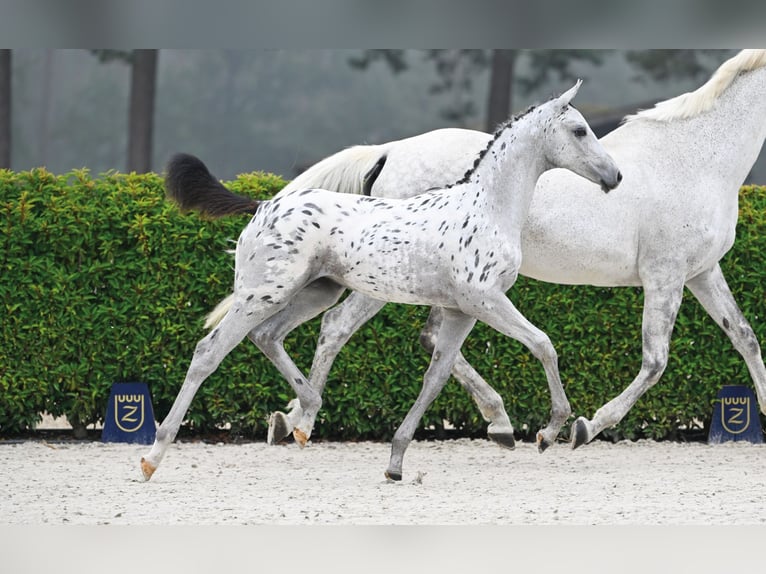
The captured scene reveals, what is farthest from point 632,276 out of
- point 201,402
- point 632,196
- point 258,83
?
point 258,83

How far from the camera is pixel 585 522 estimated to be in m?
4.33

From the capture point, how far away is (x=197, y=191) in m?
5.60

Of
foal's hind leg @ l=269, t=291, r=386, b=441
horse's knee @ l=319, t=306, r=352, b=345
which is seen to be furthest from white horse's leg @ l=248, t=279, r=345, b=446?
horse's knee @ l=319, t=306, r=352, b=345

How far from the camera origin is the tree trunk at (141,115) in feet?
40.8

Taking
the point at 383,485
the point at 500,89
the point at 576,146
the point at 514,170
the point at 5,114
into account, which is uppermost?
the point at 500,89

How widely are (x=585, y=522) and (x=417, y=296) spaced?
1326 millimetres

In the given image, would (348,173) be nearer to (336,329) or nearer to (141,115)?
(336,329)

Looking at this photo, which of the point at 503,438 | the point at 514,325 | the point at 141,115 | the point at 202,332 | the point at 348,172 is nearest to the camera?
the point at 514,325

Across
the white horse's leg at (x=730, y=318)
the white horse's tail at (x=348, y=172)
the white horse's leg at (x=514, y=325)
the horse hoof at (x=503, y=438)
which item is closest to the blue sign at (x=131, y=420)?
the white horse's tail at (x=348, y=172)

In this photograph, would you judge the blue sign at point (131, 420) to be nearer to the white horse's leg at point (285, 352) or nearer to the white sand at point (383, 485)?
the white sand at point (383, 485)

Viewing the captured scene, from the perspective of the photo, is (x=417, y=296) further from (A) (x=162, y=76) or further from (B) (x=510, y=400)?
(A) (x=162, y=76)

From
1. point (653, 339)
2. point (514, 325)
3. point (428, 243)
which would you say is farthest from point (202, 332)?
point (653, 339)

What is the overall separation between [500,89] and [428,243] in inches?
328

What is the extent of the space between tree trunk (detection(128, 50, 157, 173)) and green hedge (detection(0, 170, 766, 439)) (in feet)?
19.0
